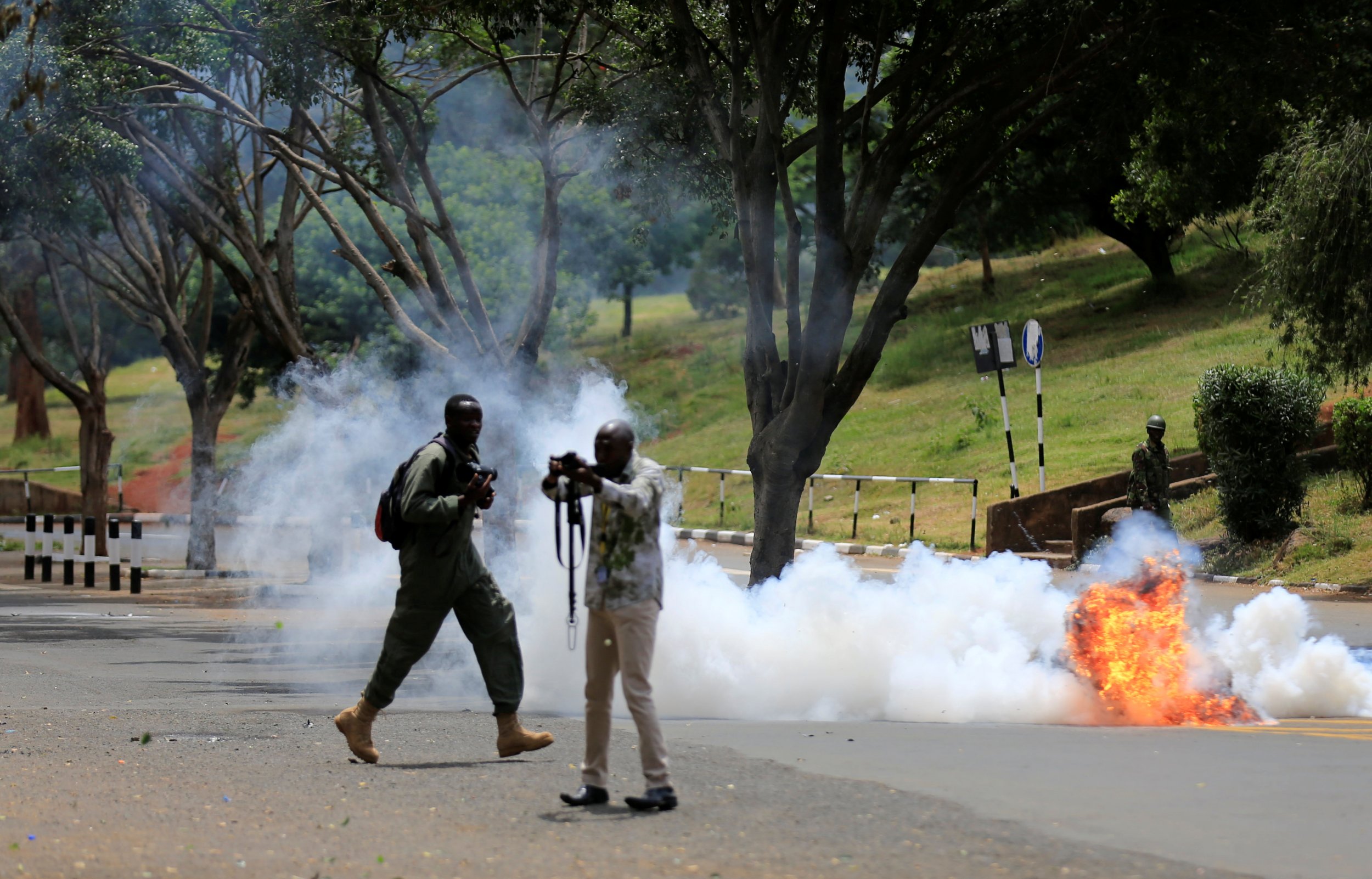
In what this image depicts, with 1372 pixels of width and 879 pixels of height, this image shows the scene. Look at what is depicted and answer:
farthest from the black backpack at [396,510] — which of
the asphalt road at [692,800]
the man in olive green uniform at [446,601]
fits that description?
the asphalt road at [692,800]

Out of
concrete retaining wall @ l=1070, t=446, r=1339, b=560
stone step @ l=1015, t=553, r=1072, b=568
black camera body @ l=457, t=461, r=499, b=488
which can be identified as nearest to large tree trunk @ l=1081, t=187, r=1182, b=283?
concrete retaining wall @ l=1070, t=446, r=1339, b=560

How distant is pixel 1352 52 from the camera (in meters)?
11.9

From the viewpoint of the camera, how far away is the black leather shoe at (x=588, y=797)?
6.26 meters

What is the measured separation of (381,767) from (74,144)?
14.7 meters

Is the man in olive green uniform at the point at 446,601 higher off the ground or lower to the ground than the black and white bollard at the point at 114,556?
lower

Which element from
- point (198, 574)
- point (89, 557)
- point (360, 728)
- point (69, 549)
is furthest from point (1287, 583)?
point (69, 549)

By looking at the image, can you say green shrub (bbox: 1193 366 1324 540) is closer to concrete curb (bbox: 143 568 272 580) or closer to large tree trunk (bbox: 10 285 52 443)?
concrete curb (bbox: 143 568 272 580)

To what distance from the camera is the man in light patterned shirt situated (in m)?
6.20

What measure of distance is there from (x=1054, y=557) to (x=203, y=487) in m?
12.5

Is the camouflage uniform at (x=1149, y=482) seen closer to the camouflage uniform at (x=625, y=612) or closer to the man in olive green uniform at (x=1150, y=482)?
the man in olive green uniform at (x=1150, y=482)

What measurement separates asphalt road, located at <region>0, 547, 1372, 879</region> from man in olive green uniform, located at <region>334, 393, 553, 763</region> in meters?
0.22

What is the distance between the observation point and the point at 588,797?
6.27 m

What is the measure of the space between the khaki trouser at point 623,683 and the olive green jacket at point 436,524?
119cm

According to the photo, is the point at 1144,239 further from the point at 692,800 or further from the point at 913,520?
the point at 692,800
